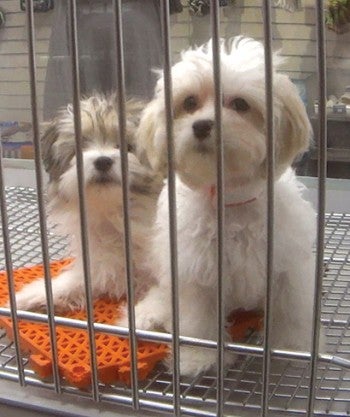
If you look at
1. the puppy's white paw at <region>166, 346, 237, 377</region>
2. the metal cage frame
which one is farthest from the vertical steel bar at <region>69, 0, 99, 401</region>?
the puppy's white paw at <region>166, 346, 237, 377</region>

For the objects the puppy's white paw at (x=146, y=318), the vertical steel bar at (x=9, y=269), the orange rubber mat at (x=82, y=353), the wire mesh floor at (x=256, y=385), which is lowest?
the wire mesh floor at (x=256, y=385)

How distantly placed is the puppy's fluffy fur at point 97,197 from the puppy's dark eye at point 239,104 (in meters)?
0.20

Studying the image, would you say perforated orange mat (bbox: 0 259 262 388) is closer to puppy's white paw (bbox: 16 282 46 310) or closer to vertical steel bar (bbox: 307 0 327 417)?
puppy's white paw (bbox: 16 282 46 310)

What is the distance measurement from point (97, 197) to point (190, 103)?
0.72 ft

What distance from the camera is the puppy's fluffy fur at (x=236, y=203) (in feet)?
2.99

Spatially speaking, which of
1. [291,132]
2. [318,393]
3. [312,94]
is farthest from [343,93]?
[318,393]

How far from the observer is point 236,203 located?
3.14 feet

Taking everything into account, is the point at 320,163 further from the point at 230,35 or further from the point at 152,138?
the point at 230,35

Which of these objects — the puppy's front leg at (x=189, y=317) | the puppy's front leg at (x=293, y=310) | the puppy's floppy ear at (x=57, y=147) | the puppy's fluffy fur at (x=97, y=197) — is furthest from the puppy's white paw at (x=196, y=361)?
the puppy's floppy ear at (x=57, y=147)

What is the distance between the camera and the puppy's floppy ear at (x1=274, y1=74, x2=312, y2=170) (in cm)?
93

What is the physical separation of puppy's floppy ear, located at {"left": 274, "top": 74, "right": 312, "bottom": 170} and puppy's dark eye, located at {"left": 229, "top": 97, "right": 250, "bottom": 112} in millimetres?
43

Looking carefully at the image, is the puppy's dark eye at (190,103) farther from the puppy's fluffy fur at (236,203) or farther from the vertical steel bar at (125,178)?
the vertical steel bar at (125,178)

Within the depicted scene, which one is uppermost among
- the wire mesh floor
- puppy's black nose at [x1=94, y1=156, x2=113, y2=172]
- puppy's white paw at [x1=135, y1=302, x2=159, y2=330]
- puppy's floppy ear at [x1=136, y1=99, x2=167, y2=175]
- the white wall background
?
the white wall background

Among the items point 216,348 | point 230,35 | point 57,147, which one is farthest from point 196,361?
point 230,35
